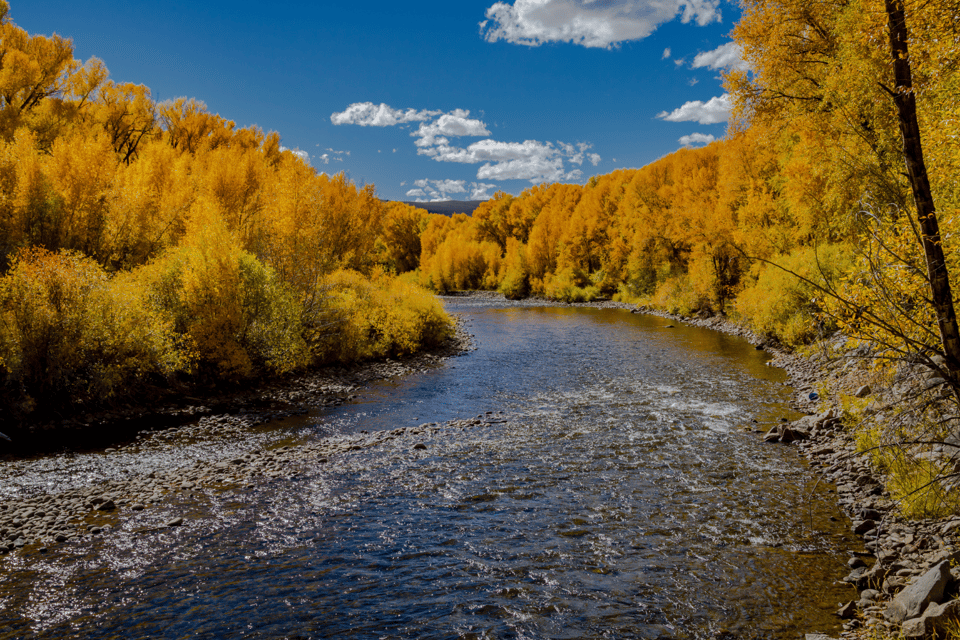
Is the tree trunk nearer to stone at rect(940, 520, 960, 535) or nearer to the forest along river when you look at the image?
stone at rect(940, 520, 960, 535)

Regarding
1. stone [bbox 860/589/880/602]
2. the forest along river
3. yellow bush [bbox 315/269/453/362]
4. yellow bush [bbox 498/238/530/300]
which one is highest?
yellow bush [bbox 498/238/530/300]

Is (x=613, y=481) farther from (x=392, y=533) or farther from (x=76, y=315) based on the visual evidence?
(x=76, y=315)

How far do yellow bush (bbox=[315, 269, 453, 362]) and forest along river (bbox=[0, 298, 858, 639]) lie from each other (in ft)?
34.4

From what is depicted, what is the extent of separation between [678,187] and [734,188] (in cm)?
1484

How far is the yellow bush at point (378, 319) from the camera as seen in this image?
2762 centimetres

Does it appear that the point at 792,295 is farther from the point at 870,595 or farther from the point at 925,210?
the point at 925,210

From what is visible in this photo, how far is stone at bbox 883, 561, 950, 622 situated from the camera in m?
6.15

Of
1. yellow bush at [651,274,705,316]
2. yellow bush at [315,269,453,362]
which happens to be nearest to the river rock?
yellow bush at [315,269,453,362]

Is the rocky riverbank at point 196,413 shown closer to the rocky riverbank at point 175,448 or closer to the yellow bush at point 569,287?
the rocky riverbank at point 175,448

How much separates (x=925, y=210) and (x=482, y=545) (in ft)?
27.6

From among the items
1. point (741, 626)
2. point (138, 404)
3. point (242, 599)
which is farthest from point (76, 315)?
point (741, 626)

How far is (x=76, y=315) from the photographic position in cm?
1702

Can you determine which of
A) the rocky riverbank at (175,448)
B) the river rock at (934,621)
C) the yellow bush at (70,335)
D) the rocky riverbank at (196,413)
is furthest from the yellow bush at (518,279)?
the river rock at (934,621)

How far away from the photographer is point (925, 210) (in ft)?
18.5
